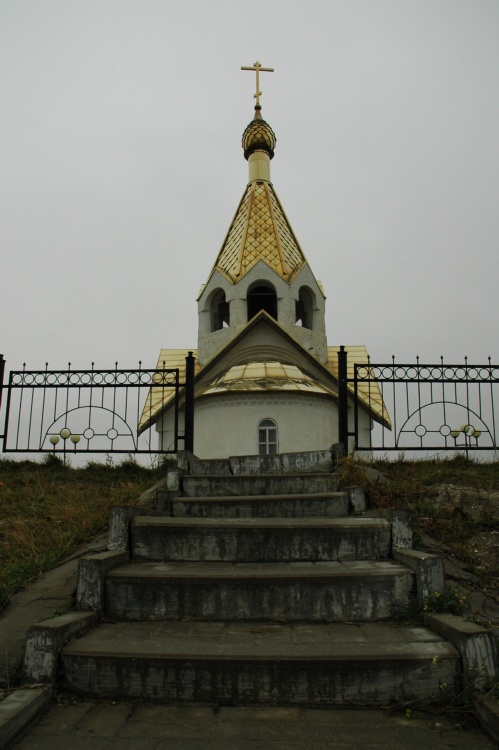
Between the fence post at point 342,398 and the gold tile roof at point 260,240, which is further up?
the gold tile roof at point 260,240

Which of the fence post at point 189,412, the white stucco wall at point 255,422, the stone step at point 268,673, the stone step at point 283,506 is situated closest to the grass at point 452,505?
the stone step at point 283,506

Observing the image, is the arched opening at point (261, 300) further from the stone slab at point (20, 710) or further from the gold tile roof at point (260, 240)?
the stone slab at point (20, 710)

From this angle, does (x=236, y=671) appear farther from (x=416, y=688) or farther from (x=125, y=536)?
(x=125, y=536)

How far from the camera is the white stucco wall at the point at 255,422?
14.8 metres

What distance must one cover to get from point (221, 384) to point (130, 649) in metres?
12.3

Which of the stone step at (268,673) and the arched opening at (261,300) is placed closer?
the stone step at (268,673)

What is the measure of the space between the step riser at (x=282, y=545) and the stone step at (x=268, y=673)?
107 centimetres

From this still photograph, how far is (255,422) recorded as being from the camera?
14859 mm

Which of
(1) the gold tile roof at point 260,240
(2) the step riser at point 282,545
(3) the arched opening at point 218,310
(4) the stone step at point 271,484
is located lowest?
(2) the step riser at point 282,545

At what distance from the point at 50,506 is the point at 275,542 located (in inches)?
124

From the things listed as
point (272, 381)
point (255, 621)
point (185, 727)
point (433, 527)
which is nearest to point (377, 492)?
point (433, 527)

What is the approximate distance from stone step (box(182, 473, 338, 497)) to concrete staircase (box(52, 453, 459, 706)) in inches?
20.6

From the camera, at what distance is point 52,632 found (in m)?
3.08

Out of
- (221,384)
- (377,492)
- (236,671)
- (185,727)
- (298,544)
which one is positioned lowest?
(185,727)
